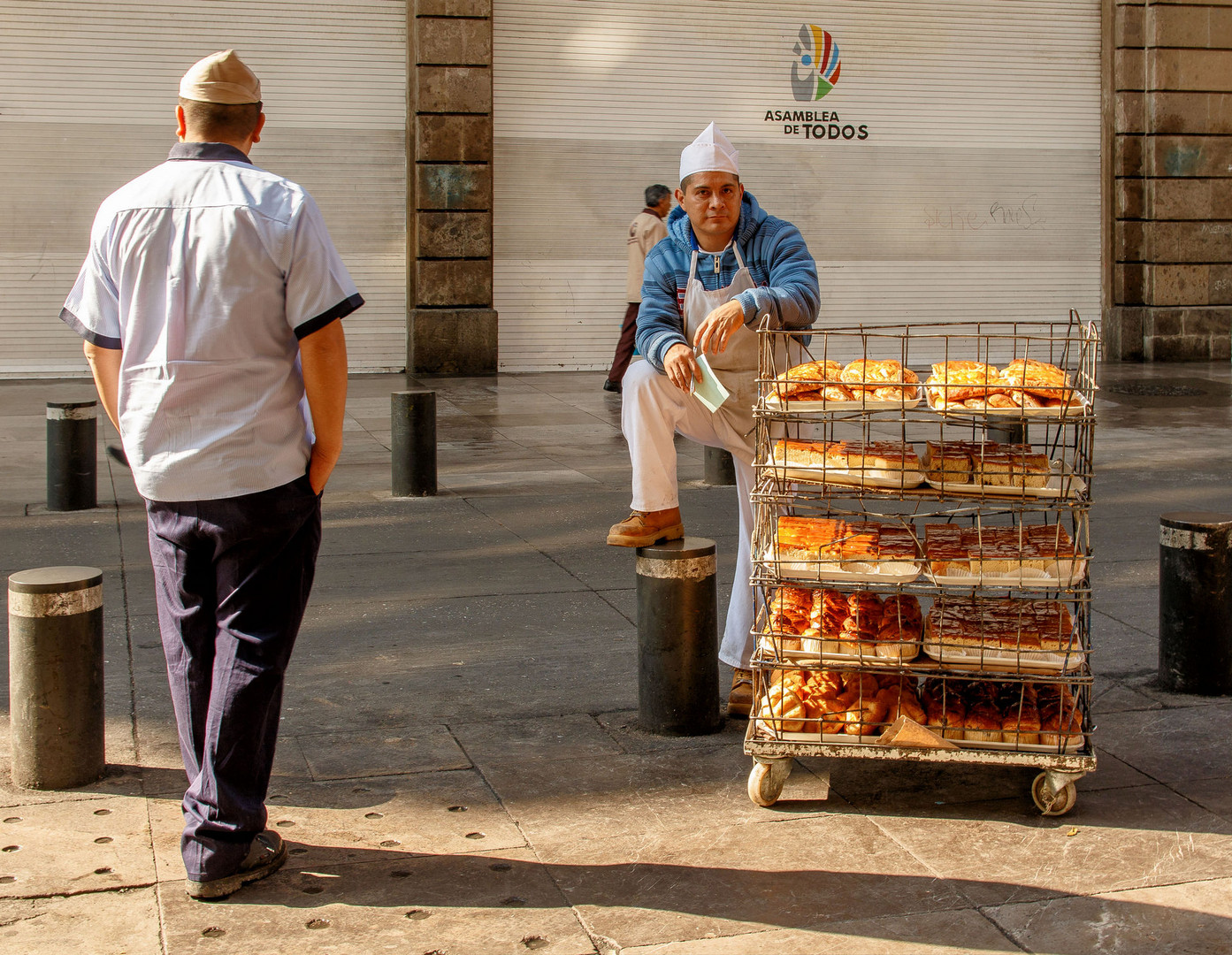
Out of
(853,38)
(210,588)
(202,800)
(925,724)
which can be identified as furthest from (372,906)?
(853,38)

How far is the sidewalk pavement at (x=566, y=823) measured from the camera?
3.21 m

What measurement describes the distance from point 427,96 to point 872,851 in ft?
43.9

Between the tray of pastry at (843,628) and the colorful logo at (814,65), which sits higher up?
the colorful logo at (814,65)

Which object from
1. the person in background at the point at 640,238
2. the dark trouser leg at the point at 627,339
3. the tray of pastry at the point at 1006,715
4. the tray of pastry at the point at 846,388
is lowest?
the tray of pastry at the point at 1006,715

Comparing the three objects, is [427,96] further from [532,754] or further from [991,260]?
[532,754]

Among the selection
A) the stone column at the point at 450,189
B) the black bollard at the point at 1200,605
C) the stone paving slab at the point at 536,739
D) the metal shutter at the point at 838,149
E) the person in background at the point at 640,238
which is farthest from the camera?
the metal shutter at the point at 838,149

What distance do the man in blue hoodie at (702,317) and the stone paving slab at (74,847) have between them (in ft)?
5.64

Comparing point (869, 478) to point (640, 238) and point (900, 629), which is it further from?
point (640, 238)

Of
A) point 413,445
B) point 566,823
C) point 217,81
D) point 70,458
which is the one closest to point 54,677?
point 566,823

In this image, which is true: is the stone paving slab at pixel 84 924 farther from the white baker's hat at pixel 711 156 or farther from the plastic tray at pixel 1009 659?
the white baker's hat at pixel 711 156

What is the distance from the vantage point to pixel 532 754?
4344 millimetres

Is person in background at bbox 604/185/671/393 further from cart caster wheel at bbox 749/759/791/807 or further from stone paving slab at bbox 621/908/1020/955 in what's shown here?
stone paving slab at bbox 621/908/1020/955

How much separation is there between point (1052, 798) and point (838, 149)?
570 inches

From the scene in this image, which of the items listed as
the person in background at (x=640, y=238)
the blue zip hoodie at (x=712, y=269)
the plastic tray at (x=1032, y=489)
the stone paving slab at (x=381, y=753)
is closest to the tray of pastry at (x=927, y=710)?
the plastic tray at (x=1032, y=489)
